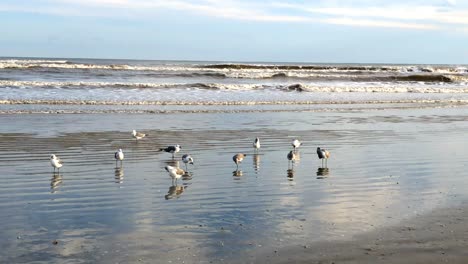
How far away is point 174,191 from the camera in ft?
31.9

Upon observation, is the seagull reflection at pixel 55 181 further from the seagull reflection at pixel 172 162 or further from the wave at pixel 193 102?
the wave at pixel 193 102

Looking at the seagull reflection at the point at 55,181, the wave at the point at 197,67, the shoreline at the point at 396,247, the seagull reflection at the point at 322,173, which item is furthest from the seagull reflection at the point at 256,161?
the wave at the point at 197,67

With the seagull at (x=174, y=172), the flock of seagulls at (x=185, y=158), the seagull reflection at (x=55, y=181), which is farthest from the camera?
the flock of seagulls at (x=185, y=158)

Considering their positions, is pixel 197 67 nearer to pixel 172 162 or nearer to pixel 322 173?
pixel 172 162

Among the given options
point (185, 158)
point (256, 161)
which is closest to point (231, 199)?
point (185, 158)

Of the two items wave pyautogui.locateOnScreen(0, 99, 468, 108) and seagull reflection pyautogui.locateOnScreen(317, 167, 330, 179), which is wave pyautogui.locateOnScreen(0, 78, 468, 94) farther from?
seagull reflection pyautogui.locateOnScreen(317, 167, 330, 179)

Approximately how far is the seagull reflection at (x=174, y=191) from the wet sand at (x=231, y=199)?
0.6 inches

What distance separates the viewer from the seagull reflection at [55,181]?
984cm

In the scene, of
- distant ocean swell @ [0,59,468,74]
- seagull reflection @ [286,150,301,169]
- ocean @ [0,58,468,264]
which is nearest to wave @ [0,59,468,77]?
distant ocean swell @ [0,59,468,74]

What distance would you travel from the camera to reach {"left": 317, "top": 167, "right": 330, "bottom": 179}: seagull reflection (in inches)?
440

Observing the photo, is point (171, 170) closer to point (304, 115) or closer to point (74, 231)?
point (74, 231)

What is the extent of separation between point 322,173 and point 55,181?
447cm

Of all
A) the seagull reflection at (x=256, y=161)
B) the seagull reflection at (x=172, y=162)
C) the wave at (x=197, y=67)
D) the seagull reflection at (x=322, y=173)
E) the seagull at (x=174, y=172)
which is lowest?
the seagull reflection at (x=172, y=162)

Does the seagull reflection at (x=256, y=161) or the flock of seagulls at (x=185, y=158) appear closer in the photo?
the flock of seagulls at (x=185, y=158)
